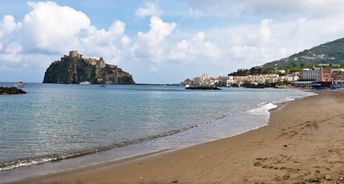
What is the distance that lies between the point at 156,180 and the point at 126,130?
14.9 metres

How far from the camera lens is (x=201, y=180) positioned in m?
10.2

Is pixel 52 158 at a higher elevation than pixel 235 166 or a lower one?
lower

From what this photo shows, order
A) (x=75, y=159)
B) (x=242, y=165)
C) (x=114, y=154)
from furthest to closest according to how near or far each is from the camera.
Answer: (x=114, y=154) → (x=75, y=159) → (x=242, y=165)

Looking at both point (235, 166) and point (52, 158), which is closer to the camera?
point (235, 166)

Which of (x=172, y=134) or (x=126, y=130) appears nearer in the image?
(x=172, y=134)

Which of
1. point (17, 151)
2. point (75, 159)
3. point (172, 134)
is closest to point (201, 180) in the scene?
point (75, 159)

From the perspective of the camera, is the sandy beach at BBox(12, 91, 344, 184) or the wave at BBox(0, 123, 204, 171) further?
the wave at BBox(0, 123, 204, 171)

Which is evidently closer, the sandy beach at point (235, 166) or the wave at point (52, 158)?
→ the sandy beach at point (235, 166)

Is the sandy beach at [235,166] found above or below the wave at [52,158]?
above

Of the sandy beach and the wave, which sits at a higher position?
the sandy beach

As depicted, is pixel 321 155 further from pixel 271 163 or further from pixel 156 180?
pixel 156 180

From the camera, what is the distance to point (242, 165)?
1180 centimetres

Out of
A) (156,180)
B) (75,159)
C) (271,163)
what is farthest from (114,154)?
(271,163)

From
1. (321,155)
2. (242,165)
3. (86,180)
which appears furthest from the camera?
(321,155)
